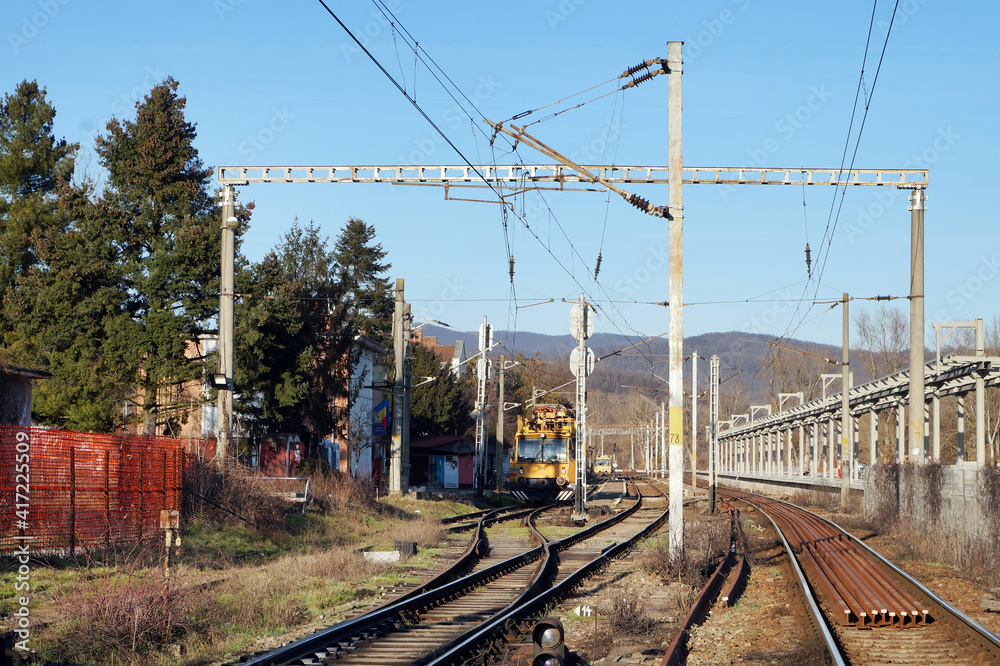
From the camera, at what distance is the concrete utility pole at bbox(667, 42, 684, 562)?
16.8 meters

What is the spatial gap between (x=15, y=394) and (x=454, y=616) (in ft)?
52.9

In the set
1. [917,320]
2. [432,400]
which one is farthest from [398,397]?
[432,400]

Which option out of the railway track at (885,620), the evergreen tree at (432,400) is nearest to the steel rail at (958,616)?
the railway track at (885,620)

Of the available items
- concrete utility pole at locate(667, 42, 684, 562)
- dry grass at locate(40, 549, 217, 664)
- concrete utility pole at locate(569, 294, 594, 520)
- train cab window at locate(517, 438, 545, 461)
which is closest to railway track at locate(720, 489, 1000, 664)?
concrete utility pole at locate(667, 42, 684, 562)

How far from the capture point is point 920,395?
1008 inches

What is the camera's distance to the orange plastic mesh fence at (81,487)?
14547 millimetres

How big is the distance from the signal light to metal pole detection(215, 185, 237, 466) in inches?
614

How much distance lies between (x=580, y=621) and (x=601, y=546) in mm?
10281

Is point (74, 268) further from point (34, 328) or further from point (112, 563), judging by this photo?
point (112, 563)

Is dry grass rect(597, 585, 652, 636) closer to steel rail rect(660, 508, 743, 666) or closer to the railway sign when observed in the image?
steel rail rect(660, 508, 743, 666)

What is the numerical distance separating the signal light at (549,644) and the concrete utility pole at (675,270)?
9.70 m

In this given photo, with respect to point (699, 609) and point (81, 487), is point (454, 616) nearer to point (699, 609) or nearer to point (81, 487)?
point (699, 609)

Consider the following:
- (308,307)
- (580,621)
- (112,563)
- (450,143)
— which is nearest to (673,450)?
(580,621)

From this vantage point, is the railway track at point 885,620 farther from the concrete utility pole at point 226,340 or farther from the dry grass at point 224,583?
the concrete utility pole at point 226,340
